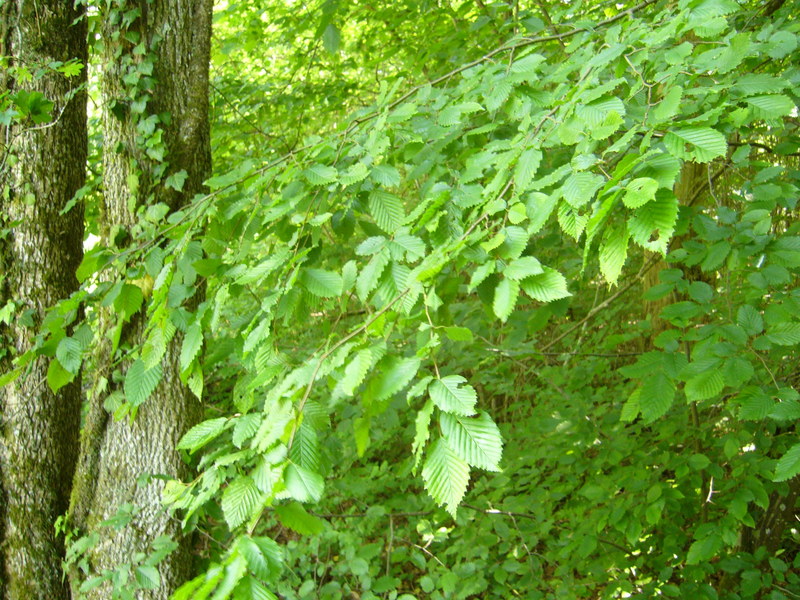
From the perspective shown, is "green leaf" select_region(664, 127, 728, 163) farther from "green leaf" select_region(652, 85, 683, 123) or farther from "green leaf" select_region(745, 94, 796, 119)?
"green leaf" select_region(745, 94, 796, 119)

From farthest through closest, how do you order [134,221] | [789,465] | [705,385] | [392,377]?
[134,221], [705,385], [789,465], [392,377]

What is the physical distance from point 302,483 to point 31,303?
220cm

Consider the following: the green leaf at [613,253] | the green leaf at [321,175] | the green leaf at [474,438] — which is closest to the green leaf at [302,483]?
the green leaf at [474,438]

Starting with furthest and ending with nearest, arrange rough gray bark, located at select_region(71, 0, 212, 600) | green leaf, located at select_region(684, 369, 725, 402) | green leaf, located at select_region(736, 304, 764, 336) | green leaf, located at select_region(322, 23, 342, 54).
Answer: green leaf, located at select_region(322, 23, 342, 54) → rough gray bark, located at select_region(71, 0, 212, 600) → green leaf, located at select_region(736, 304, 764, 336) → green leaf, located at select_region(684, 369, 725, 402)

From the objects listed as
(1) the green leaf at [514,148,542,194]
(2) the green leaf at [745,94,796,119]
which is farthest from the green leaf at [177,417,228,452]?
(2) the green leaf at [745,94,796,119]

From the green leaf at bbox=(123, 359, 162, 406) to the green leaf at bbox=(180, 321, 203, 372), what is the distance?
0.69 ft

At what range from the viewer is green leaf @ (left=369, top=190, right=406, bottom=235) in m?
1.69

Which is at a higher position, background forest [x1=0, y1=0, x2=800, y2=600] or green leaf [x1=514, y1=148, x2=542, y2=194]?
green leaf [x1=514, y1=148, x2=542, y2=194]

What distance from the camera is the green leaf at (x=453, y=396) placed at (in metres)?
0.98

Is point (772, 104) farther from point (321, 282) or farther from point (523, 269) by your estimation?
point (321, 282)

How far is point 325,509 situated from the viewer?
4.31 m

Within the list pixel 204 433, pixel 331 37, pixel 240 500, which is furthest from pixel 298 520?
pixel 331 37

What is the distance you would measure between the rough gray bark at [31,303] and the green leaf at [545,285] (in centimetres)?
231

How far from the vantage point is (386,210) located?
5.65ft
